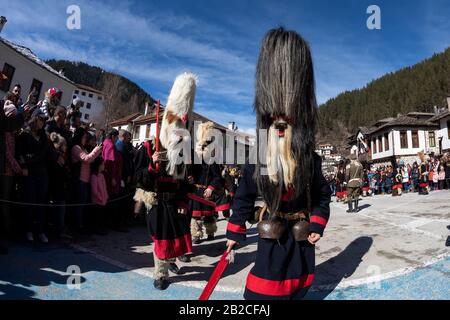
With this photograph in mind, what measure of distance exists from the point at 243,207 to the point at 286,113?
2.71 feet

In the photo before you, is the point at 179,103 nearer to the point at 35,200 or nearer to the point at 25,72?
the point at 35,200

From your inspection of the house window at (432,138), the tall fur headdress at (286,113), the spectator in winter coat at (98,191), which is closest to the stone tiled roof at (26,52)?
the spectator in winter coat at (98,191)

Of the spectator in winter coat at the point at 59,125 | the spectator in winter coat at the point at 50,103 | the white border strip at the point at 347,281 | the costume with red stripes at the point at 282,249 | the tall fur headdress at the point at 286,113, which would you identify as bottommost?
the white border strip at the point at 347,281

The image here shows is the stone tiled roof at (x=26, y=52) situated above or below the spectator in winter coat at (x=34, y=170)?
above

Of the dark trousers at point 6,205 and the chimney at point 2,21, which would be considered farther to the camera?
the chimney at point 2,21

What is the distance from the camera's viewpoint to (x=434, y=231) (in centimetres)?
543

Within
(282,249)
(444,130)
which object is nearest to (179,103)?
(282,249)

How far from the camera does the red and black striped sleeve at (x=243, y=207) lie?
2549 mm

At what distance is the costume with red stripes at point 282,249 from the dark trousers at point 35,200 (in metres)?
3.88

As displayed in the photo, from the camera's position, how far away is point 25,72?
30375 millimetres

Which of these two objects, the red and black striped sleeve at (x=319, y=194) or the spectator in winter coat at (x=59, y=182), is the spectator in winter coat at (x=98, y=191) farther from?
the red and black striped sleeve at (x=319, y=194)
